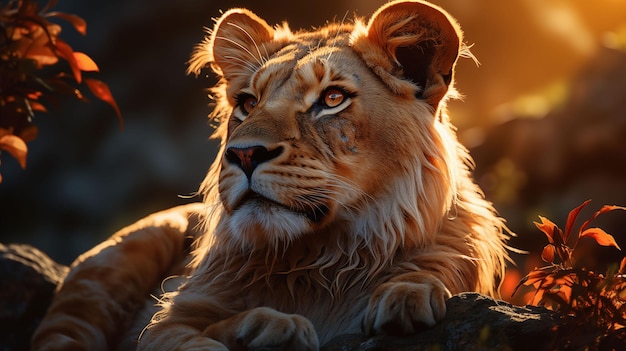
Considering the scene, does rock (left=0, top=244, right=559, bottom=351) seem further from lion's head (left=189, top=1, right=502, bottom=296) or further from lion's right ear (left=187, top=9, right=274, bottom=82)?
lion's right ear (left=187, top=9, right=274, bottom=82)

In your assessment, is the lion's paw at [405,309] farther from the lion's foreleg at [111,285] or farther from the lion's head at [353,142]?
the lion's foreleg at [111,285]

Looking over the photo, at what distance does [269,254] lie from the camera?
3.00 meters

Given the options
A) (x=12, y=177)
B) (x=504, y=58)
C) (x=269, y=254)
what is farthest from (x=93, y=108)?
(x=269, y=254)

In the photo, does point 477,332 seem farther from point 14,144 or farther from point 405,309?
point 14,144

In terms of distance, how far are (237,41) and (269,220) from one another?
113cm

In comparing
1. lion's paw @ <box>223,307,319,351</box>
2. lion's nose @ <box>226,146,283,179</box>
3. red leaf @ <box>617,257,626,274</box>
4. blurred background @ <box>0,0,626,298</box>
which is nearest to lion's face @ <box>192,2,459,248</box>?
lion's nose @ <box>226,146,283,179</box>

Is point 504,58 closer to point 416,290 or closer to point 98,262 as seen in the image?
point 98,262

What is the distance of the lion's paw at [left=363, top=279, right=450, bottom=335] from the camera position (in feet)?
7.75

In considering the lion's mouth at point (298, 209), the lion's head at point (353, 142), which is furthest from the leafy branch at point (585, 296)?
the lion's mouth at point (298, 209)

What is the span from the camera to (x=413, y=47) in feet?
10.3

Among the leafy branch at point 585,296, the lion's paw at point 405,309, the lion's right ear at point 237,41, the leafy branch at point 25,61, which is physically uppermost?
the lion's right ear at point 237,41

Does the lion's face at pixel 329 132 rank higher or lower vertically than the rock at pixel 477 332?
higher

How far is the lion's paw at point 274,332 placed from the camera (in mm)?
2383

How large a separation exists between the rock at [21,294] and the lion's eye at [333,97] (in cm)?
205
